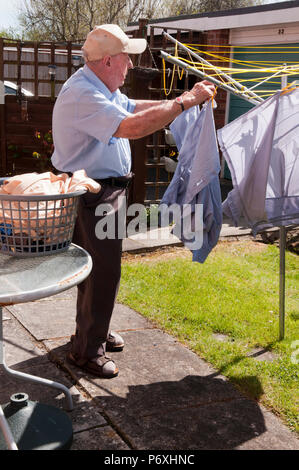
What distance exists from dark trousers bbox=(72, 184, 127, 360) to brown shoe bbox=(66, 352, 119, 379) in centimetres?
Result: 4

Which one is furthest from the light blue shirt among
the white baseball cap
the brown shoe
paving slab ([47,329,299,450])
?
paving slab ([47,329,299,450])

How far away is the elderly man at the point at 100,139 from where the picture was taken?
3078 millimetres

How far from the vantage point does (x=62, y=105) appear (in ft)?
10.6

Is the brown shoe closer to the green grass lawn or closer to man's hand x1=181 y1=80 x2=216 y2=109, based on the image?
the green grass lawn

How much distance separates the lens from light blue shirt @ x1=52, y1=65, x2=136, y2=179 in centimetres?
307

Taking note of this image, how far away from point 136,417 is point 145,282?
2.44 metres

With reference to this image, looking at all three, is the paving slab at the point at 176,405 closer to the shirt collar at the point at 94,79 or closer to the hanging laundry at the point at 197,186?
the hanging laundry at the point at 197,186

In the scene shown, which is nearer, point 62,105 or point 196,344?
point 62,105

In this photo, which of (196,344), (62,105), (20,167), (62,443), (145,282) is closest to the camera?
(62,443)

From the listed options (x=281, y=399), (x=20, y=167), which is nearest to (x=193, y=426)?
(x=281, y=399)

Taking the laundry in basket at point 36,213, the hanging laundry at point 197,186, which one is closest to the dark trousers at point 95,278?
the hanging laundry at point 197,186

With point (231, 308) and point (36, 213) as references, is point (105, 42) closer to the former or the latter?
point (36, 213)

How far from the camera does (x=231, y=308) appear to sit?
4.76m
